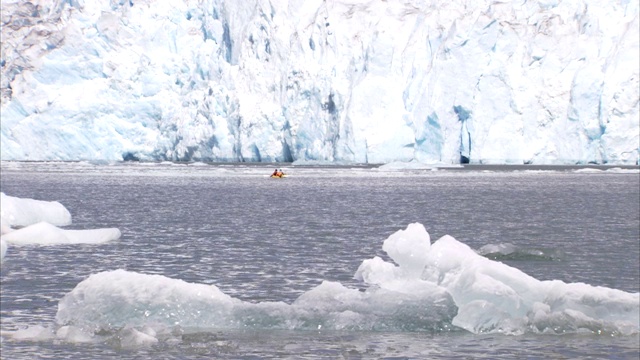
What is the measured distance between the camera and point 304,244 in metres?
20.4

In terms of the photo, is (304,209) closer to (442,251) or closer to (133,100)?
(442,251)

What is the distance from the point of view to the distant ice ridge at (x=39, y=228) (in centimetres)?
1973

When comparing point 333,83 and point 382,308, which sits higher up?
point 333,83

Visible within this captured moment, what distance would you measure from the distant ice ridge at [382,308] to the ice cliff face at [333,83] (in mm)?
42716

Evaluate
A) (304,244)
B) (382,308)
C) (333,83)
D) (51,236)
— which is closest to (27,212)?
(51,236)

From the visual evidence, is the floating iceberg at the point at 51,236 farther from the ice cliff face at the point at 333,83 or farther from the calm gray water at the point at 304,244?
the ice cliff face at the point at 333,83

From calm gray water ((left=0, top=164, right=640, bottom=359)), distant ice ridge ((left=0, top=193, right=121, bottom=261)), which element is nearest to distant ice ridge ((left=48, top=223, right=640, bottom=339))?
calm gray water ((left=0, top=164, right=640, bottom=359))

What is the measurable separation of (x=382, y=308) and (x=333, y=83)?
149ft

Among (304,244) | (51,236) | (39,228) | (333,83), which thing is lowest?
(304,244)

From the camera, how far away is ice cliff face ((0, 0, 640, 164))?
5378cm

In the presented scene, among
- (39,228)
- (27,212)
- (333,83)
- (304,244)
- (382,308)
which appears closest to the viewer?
(382,308)

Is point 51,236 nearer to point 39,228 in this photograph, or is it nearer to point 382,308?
point 39,228

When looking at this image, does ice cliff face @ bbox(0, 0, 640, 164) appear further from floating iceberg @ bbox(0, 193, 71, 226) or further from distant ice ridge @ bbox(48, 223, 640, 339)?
distant ice ridge @ bbox(48, 223, 640, 339)

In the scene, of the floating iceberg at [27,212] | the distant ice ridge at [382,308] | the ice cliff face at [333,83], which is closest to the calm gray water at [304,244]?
the distant ice ridge at [382,308]
